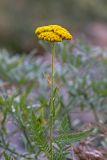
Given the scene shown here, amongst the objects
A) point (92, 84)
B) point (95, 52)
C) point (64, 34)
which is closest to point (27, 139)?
point (92, 84)

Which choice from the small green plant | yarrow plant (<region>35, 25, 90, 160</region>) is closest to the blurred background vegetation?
the small green plant

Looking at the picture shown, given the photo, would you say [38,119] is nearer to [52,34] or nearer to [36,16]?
[52,34]

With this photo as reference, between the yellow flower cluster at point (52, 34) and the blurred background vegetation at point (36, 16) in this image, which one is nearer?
the yellow flower cluster at point (52, 34)

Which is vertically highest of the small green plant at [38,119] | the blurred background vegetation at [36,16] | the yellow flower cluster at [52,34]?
the blurred background vegetation at [36,16]

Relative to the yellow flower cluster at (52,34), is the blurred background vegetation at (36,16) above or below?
above

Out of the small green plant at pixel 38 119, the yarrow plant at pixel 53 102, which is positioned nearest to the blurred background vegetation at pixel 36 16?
the small green plant at pixel 38 119

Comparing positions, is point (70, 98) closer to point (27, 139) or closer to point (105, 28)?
point (27, 139)

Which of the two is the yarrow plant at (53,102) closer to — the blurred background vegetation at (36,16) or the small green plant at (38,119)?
the small green plant at (38,119)

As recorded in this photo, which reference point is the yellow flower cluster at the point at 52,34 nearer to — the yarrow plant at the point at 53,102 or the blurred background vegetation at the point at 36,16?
the yarrow plant at the point at 53,102

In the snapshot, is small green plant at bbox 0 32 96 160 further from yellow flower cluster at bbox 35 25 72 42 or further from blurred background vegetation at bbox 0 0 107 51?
blurred background vegetation at bbox 0 0 107 51
